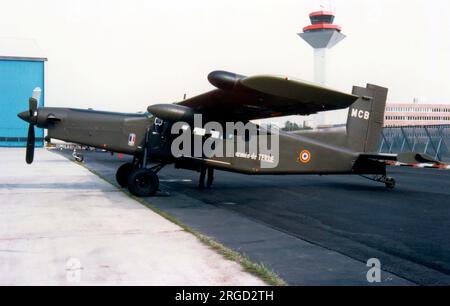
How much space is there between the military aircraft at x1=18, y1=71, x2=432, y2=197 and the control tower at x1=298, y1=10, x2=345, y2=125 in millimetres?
90940

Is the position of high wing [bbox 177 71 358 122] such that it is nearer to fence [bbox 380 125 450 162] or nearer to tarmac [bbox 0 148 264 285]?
tarmac [bbox 0 148 264 285]

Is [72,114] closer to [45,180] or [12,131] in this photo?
[45,180]

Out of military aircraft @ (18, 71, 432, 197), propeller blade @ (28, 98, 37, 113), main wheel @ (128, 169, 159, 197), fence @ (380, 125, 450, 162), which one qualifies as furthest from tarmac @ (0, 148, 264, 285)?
fence @ (380, 125, 450, 162)

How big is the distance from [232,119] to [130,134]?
105 inches

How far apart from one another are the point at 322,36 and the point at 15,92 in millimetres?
76895

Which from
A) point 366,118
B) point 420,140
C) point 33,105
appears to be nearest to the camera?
point 33,105

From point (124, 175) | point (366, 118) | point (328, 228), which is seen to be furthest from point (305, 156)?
point (328, 228)

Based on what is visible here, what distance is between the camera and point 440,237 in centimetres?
679

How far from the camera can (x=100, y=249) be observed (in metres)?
5.42

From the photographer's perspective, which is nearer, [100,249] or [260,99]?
[100,249]

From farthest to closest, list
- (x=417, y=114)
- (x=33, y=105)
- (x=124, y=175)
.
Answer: (x=417, y=114)
(x=124, y=175)
(x=33, y=105)

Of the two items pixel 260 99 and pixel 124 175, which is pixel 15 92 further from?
pixel 260 99

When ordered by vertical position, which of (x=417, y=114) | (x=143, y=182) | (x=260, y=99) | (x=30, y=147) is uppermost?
(x=417, y=114)
